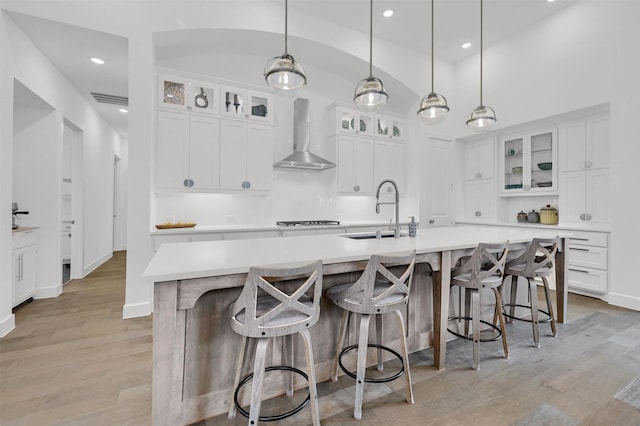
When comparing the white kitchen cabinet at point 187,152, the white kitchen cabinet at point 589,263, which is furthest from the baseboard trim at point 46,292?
the white kitchen cabinet at point 589,263

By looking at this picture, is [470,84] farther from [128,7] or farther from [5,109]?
[5,109]

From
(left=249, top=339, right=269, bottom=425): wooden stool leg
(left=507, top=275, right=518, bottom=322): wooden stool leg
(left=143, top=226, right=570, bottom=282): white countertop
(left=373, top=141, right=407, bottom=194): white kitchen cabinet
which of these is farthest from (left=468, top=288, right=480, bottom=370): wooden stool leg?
(left=373, top=141, right=407, bottom=194): white kitchen cabinet

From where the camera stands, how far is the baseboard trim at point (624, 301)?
348 cm

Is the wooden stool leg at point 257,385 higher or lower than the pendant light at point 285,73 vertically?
lower

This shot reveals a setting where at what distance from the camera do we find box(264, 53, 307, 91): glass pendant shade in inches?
85.4

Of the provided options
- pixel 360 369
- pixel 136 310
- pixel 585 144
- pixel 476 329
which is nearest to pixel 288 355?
pixel 360 369

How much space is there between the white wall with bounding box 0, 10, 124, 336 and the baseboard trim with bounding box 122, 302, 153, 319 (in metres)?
0.95

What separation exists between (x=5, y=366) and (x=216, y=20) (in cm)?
392

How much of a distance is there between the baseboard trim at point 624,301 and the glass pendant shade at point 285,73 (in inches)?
177

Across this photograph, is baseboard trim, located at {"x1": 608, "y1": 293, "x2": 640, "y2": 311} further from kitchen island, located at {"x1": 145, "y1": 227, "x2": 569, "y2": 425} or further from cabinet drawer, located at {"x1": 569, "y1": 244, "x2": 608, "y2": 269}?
kitchen island, located at {"x1": 145, "y1": 227, "x2": 569, "y2": 425}

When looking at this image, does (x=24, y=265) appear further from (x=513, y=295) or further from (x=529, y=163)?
(x=529, y=163)

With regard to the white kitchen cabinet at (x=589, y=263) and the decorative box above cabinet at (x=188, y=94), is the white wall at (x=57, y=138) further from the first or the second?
the white kitchen cabinet at (x=589, y=263)

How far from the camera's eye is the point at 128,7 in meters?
3.21

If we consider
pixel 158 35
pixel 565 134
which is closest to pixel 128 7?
pixel 158 35
